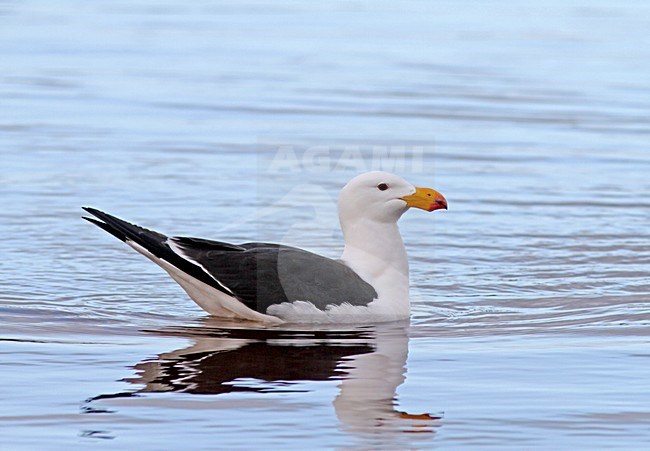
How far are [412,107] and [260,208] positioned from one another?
227 inches

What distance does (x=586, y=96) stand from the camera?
19281mm

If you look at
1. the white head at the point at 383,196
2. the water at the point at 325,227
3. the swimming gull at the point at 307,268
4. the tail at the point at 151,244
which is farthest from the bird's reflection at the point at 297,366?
the white head at the point at 383,196

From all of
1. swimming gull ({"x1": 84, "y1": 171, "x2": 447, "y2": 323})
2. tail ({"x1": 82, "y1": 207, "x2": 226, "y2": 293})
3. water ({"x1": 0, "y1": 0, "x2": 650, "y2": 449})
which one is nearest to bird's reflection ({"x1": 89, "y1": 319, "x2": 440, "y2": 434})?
water ({"x1": 0, "y1": 0, "x2": 650, "y2": 449})

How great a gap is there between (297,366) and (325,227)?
15.5ft

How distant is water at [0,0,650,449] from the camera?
680 cm

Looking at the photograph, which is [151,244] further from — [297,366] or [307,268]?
[297,366]

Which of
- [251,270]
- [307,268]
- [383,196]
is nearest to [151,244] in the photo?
[251,270]

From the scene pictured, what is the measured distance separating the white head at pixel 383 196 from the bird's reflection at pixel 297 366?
2.46ft

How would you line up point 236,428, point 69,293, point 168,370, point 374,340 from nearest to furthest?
1. point 236,428
2. point 168,370
3. point 374,340
4. point 69,293

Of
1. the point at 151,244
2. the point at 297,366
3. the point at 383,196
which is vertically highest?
the point at 383,196

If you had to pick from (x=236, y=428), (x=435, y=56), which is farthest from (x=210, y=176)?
(x=435, y=56)

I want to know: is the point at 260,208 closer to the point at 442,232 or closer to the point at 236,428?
the point at 442,232

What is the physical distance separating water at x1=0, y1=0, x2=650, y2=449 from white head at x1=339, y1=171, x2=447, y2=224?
2.51ft

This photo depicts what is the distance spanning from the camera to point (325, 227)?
40.7 ft
